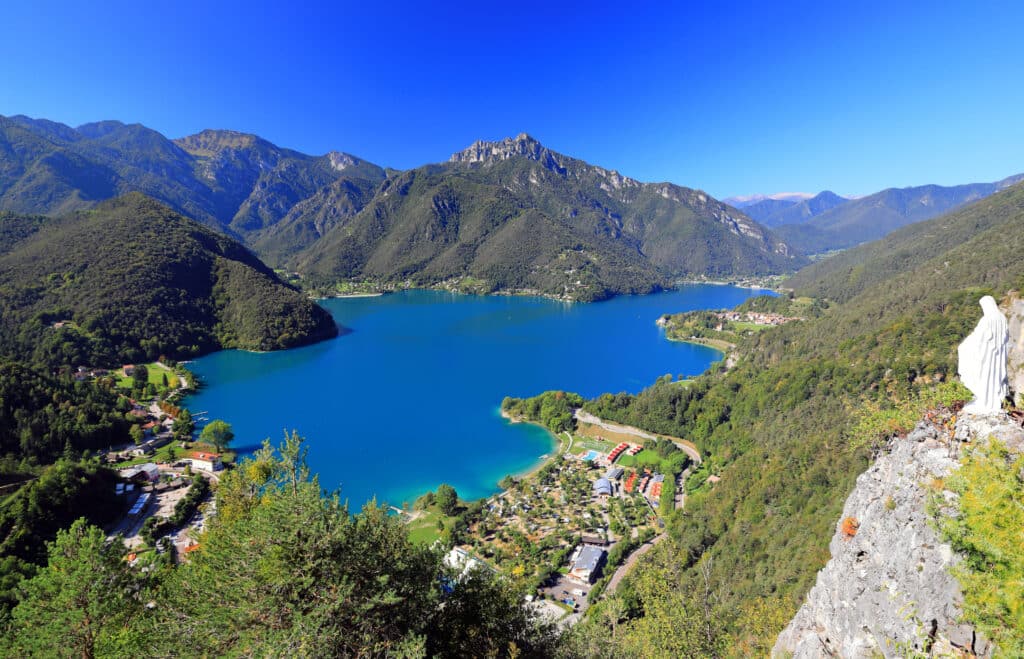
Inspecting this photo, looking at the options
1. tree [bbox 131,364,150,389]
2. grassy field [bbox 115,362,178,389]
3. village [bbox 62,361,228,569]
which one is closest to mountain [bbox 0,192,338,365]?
grassy field [bbox 115,362,178,389]

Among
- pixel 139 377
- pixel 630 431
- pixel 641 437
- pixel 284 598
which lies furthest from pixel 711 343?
pixel 139 377

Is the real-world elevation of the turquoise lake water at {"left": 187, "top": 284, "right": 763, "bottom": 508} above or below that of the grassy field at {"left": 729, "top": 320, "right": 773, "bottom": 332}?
below

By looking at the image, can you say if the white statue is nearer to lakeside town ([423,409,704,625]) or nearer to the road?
lakeside town ([423,409,704,625])

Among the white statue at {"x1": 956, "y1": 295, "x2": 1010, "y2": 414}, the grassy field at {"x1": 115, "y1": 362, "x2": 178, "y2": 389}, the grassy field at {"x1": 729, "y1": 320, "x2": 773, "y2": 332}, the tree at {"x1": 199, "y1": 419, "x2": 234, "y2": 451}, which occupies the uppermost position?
the white statue at {"x1": 956, "y1": 295, "x2": 1010, "y2": 414}

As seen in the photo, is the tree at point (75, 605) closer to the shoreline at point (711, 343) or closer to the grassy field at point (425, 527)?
the grassy field at point (425, 527)

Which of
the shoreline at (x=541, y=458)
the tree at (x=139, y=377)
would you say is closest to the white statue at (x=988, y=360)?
the shoreline at (x=541, y=458)
